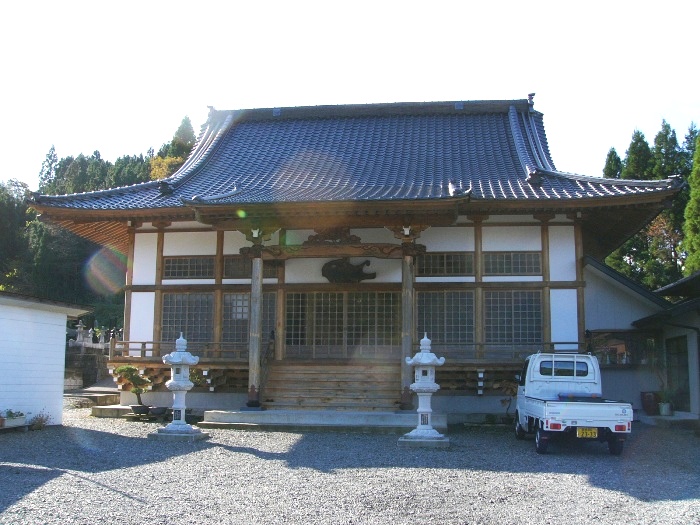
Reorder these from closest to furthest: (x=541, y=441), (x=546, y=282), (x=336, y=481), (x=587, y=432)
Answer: (x=336, y=481) → (x=587, y=432) → (x=541, y=441) → (x=546, y=282)

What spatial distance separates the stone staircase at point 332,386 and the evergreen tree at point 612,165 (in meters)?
32.1

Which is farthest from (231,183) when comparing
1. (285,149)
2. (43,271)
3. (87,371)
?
(43,271)

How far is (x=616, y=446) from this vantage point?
1173 centimetres

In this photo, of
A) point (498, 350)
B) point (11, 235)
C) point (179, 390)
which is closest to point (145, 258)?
point (179, 390)

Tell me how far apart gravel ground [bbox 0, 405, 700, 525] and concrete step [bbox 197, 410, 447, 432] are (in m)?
1.22

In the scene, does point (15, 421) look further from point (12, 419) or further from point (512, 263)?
point (512, 263)

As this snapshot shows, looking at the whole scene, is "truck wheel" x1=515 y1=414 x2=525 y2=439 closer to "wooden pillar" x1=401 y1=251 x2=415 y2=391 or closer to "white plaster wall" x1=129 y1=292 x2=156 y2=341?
"wooden pillar" x1=401 y1=251 x2=415 y2=391

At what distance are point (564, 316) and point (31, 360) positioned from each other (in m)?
12.1

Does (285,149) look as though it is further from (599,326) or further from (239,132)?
(599,326)

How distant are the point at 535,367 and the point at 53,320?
1028 centimetres

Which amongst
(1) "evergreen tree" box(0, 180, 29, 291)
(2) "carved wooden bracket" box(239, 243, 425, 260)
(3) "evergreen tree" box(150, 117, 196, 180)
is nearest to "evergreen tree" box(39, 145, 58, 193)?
(1) "evergreen tree" box(0, 180, 29, 291)

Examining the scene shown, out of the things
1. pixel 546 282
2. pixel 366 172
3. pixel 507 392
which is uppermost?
pixel 366 172

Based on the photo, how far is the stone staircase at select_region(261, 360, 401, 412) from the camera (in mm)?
16469

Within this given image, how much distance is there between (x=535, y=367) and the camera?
13.9 meters
